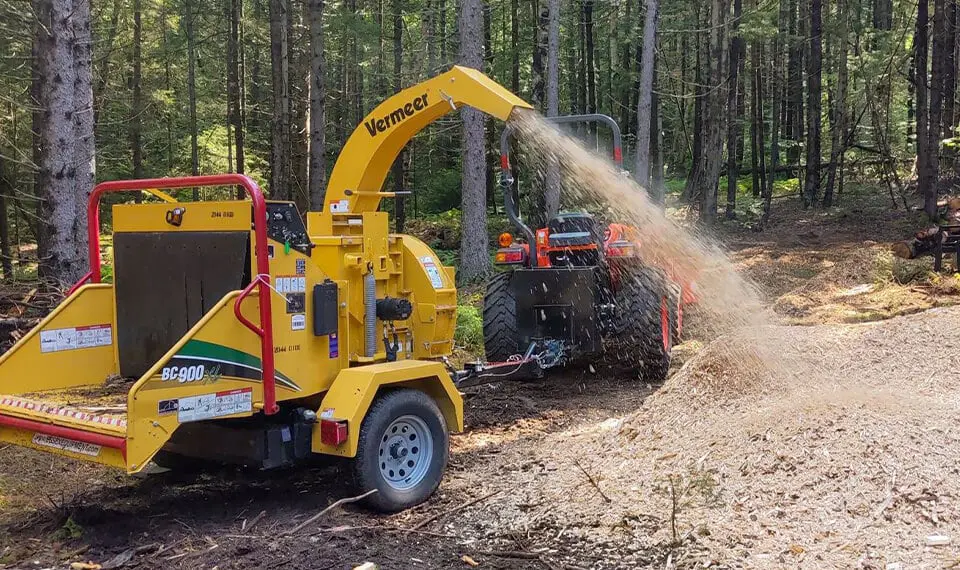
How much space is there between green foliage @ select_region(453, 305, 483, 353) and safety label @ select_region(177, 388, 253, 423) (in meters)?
5.59

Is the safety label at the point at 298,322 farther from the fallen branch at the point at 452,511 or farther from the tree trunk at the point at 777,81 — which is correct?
the tree trunk at the point at 777,81

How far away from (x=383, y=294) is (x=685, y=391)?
252 cm

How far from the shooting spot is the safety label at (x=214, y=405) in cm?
421

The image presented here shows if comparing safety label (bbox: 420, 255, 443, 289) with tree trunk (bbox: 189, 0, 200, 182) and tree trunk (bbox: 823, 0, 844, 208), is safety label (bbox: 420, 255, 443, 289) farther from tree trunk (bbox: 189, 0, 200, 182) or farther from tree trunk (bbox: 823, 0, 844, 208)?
tree trunk (bbox: 189, 0, 200, 182)

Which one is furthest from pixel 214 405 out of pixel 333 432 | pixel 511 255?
pixel 511 255

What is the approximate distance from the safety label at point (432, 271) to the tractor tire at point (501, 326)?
7.16 ft

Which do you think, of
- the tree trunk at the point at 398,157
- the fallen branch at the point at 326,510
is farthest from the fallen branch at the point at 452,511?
the tree trunk at the point at 398,157

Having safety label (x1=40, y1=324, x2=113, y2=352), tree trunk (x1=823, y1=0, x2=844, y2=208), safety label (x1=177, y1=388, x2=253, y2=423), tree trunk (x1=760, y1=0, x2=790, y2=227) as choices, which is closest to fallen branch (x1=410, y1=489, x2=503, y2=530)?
safety label (x1=177, y1=388, x2=253, y2=423)

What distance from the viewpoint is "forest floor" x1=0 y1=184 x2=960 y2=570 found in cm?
410

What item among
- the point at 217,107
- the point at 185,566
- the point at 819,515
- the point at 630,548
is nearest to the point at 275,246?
the point at 185,566

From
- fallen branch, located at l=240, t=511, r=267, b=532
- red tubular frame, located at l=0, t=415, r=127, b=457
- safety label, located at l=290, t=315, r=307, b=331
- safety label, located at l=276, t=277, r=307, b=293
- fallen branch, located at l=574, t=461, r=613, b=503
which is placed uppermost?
safety label, located at l=276, t=277, r=307, b=293

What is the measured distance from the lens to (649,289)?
327 inches

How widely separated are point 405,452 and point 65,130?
5.09 meters

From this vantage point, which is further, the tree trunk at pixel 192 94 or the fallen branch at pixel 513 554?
the tree trunk at pixel 192 94
